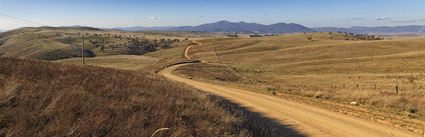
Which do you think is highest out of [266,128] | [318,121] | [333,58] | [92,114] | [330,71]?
[92,114]

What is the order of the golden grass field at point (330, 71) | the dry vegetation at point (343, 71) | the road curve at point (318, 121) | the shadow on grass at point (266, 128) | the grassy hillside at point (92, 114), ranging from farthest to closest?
the dry vegetation at point (343, 71) → the golden grass field at point (330, 71) → the road curve at point (318, 121) → the shadow on grass at point (266, 128) → the grassy hillside at point (92, 114)

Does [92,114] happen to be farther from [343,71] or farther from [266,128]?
[343,71]

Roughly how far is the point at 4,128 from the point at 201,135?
381 centimetres

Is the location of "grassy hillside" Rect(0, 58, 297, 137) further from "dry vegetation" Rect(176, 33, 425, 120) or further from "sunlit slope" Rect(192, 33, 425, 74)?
"sunlit slope" Rect(192, 33, 425, 74)

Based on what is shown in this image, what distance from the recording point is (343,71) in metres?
62.9

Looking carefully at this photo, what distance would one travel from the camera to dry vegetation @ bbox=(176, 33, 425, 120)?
23.8 m

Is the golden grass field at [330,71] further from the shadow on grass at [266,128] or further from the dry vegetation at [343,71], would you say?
the shadow on grass at [266,128]

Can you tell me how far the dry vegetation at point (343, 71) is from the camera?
2378 cm

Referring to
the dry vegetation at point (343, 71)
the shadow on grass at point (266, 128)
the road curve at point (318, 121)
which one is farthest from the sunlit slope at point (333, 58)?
the shadow on grass at point (266, 128)

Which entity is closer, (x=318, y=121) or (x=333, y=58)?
(x=318, y=121)

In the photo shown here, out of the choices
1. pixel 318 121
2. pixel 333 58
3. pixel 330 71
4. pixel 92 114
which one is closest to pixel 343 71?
pixel 330 71

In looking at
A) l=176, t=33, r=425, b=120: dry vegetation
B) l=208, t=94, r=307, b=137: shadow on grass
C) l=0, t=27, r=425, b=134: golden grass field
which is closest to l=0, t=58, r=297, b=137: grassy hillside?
l=208, t=94, r=307, b=137: shadow on grass

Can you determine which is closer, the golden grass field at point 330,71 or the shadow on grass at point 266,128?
the shadow on grass at point 266,128

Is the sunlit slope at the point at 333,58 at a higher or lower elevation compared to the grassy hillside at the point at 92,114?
lower
